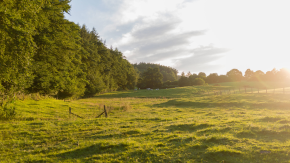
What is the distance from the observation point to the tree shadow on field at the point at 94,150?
9.00 m

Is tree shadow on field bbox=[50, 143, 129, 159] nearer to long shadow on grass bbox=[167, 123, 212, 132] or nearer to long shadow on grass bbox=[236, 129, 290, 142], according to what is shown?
long shadow on grass bbox=[167, 123, 212, 132]

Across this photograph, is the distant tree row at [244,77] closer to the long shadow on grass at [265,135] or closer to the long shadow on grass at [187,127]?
the long shadow on grass at [187,127]

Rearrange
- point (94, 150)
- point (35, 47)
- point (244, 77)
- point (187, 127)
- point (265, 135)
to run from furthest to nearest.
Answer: point (244, 77) < point (35, 47) < point (187, 127) < point (265, 135) < point (94, 150)

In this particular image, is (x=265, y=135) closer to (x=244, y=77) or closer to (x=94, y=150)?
(x=94, y=150)

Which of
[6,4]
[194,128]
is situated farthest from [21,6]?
[194,128]


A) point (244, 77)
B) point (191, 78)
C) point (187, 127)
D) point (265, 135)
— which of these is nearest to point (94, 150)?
point (187, 127)

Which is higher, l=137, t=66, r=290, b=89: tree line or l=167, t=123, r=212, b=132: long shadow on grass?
l=137, t=66, r=290, b=89: tree line

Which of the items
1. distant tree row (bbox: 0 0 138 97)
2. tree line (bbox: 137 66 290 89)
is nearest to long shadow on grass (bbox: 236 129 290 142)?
distant tree row (bbox: 0 0 138 97)

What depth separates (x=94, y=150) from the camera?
31.4 ft

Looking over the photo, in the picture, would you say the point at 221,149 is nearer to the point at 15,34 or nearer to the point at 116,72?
the point at 15,34

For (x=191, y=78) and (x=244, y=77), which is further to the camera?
(x=244, y=77)

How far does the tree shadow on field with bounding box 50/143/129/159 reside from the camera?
9.00 meters

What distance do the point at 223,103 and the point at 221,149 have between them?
26907 mm

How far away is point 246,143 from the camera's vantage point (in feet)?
30.7
